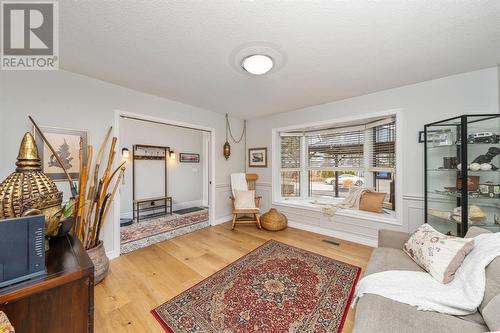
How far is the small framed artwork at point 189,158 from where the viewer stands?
5474 mm

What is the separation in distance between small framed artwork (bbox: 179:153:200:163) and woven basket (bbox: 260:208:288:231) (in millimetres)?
3112

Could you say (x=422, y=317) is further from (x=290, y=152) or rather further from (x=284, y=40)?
(x=290, y=152)

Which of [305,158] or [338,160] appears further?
[305,158]

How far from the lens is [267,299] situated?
1.71 meters

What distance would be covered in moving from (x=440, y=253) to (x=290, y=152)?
2.89 meters

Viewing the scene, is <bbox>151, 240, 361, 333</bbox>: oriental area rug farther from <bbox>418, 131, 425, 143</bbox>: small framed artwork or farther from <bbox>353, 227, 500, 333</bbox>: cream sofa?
<bbox>418, 131, 425, 143</bbox>: small framed artwork

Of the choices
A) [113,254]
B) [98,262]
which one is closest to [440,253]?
[98,262]

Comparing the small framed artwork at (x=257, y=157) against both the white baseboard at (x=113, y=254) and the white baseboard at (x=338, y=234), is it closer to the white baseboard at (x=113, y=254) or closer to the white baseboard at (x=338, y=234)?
the white baseboard at (x=338, y=234)

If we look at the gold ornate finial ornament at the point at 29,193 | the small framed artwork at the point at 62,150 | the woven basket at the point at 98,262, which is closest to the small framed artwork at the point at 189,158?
the small framed artwork at the point at 62,150

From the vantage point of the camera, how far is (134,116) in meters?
2.72

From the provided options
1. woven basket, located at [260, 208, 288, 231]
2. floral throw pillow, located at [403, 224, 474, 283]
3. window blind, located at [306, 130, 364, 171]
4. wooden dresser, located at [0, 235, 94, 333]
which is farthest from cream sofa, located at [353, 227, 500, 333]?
window blind, located at [306, 130, 364, 171]

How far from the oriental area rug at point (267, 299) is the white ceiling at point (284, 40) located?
7.42 ft

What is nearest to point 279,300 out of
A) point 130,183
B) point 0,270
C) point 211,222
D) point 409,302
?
point 409,302

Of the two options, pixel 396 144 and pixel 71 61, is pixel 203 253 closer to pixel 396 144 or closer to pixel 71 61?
pixel 71 61
